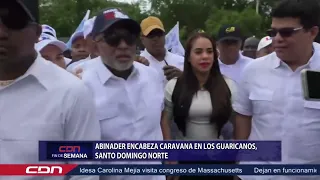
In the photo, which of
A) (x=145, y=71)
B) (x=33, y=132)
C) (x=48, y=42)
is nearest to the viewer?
(x=33, y=132)

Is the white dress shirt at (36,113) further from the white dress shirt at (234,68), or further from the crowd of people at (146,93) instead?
the white dress shirt at (234,68)

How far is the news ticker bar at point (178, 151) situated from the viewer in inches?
75.9

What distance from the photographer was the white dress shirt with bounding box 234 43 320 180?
2.13 m

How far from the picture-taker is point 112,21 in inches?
89.1

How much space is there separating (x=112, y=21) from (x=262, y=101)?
0.70 m

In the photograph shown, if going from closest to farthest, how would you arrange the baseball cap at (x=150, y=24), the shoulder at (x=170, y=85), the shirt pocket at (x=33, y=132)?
the shirt pocket at (x=33, y=132)
the shoulder at (x=170, y=85)
the baseball cap at (x=150, y=24)

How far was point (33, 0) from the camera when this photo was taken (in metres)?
1.78

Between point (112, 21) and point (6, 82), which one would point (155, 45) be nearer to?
point (112, 21)

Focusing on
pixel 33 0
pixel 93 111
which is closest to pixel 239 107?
pixel 93 111

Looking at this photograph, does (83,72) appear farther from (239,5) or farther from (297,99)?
(239,5)

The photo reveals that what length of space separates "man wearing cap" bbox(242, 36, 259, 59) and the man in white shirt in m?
2.60

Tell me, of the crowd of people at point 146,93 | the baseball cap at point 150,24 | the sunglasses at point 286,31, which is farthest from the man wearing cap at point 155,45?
the sunglasses at point 286,31

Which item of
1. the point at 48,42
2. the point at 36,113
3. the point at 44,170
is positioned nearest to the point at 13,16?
the point at 36,113

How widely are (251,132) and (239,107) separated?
0.15 meters
